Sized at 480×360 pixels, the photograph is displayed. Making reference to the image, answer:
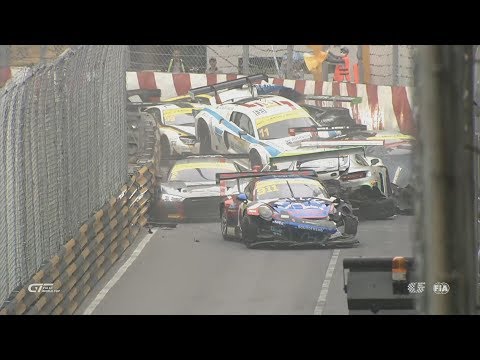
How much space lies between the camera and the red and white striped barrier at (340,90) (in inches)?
356

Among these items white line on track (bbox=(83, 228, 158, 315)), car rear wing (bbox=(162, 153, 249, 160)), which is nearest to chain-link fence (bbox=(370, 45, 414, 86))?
car rear wing (bbox=(162, 153, 249, 160))

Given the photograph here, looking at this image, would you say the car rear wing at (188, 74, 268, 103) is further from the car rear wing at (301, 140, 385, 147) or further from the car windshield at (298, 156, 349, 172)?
the car windshield at (298, 156, 349, 172)

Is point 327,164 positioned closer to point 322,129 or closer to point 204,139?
point 322,129

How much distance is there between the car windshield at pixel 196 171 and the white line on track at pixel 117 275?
0.48m

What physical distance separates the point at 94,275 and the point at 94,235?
1.38 feet

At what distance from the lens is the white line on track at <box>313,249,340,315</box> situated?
8430 mm

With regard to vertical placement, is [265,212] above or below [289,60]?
below

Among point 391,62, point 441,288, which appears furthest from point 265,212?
point 441,288

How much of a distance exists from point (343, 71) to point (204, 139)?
1252mm

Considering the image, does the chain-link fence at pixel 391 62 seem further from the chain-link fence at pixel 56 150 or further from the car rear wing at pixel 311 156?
the chain-link fence at pixel 56 150

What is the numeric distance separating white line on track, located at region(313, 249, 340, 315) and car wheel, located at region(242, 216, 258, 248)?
63 centimetres

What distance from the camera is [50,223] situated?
8.88m

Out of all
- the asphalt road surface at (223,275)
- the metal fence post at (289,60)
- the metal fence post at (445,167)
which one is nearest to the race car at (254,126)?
the metal fence post at (289,60)

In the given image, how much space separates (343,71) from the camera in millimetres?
9008
